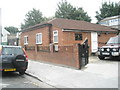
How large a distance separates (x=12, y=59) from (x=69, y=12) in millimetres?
39061

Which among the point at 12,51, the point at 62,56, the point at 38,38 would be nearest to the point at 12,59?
the point at 12,51

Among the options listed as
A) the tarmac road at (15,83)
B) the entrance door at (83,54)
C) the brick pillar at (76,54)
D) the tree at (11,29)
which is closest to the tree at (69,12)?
the tree at (11,29)

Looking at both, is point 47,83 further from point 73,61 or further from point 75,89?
point 73,61

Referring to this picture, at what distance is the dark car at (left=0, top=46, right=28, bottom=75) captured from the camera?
8.91 meters

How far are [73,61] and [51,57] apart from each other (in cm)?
338

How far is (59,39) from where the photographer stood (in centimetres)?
1828

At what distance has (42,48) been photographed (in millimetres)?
15594

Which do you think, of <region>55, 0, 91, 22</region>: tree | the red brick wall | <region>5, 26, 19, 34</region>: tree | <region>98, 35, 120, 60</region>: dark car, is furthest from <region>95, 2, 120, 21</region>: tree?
<region>5, 26, 19, 34</region>: tree

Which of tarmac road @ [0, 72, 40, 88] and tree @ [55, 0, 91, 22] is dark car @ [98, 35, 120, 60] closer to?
tarmac road @ [0, 72, 40, 88]

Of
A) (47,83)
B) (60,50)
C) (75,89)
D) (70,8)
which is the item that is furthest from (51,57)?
(70,8)

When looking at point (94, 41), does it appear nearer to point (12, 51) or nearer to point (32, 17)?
point (12, 51)

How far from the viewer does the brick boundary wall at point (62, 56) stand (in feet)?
35.2

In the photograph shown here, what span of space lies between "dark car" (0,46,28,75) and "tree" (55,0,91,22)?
3250 centimetres

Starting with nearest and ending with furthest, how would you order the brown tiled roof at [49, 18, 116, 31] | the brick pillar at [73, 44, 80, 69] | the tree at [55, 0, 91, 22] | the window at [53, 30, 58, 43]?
the brick pillar at [73, 44, 80, 69], the brown tiled roof at [49, 18, 116, 31], the window at [53, 30, 58, 43], the tree at [55, 0, 91, 22]
